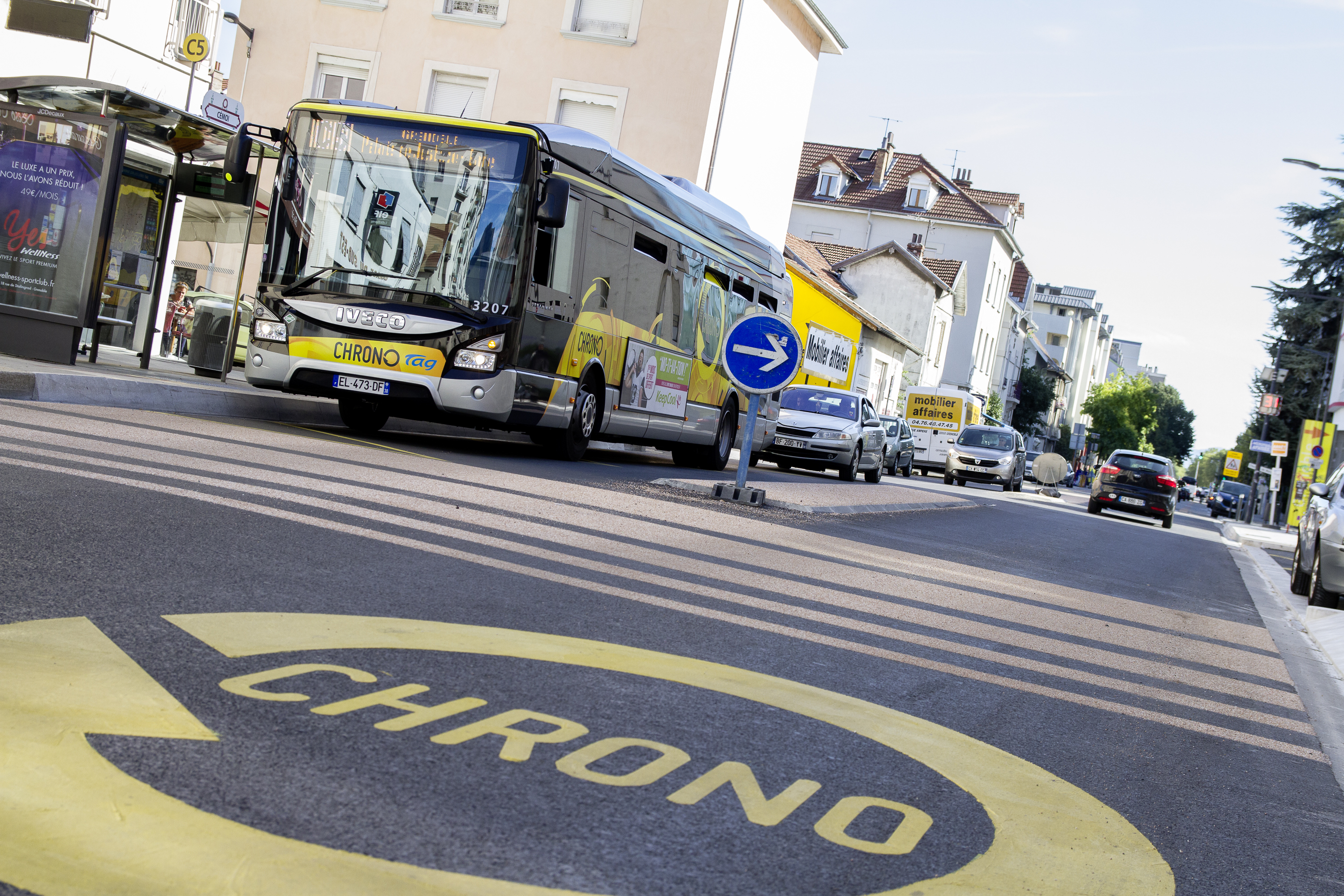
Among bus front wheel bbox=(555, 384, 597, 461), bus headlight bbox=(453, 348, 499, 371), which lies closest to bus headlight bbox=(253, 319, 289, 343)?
bus headlight bbox=(453, 348, 499, 371)

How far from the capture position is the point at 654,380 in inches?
715

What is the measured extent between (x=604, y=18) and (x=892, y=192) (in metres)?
46.7

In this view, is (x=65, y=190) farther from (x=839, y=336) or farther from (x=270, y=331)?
(x=839, y=336)

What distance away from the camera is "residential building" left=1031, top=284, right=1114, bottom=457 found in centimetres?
13525

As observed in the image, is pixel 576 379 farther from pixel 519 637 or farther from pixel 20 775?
A: pixel 20 775

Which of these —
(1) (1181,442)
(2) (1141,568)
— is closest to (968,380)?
(2) (1141,568)

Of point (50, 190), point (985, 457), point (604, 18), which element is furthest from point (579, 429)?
point (985, 457)

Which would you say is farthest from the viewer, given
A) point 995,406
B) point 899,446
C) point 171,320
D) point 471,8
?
point 995,406

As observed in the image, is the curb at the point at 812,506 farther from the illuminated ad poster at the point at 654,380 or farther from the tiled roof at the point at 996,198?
the tiled roof at the point at 996,198

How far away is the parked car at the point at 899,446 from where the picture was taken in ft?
117

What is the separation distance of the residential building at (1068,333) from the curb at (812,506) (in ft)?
360

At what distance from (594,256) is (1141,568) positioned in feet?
24.5

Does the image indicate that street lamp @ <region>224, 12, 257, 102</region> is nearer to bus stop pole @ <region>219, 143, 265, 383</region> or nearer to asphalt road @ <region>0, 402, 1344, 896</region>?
bus stop pole @ <region>219, 143, 265, 383</region>

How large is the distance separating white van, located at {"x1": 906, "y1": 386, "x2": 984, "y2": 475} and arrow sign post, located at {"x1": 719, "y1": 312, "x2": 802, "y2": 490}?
109 feet
